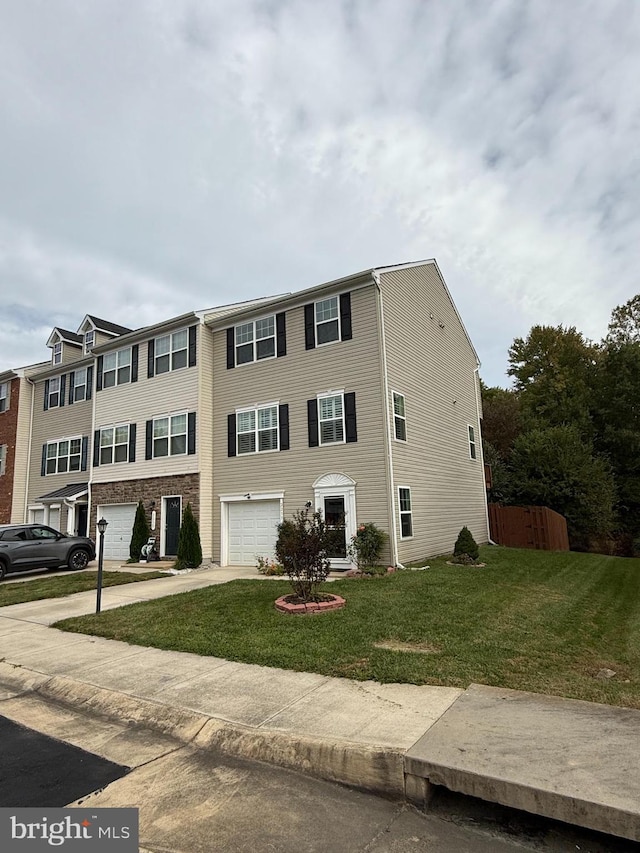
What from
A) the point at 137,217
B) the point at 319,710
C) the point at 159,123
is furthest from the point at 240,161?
the point at 319,710

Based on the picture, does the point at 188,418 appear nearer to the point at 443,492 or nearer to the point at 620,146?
the point at 443,492

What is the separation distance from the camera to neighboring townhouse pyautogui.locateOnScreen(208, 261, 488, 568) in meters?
13.8

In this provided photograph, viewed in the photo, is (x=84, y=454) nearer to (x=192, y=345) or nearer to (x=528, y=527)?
(x=192, y=345)

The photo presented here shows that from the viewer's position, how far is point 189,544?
1564cm

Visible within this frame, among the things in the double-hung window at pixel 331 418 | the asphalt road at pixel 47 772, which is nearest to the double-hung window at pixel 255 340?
the double-hung window at pixel 331 418

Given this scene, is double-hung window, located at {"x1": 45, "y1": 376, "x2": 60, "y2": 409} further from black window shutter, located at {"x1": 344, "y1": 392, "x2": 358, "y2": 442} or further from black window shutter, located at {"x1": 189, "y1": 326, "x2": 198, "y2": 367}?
black window shutter, located at {"x1": 344, "y1": 392, "x2": 358, "y2": 442}

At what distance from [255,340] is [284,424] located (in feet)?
10.2

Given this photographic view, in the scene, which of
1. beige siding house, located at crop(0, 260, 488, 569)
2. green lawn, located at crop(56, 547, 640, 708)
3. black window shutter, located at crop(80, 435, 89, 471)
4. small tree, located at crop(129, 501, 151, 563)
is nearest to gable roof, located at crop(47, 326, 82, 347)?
beige siding house, located at crop(0, 260, 488, 569)

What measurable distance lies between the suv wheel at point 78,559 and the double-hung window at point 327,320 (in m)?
10.1

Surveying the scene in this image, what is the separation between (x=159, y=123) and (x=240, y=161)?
2446mm

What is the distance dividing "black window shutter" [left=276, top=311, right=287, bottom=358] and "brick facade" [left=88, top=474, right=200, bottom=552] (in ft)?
15.8

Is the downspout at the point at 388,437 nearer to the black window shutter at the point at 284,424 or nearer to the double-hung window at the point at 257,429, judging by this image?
the black window shutter at the point at 284,424

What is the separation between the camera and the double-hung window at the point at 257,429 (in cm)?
1574

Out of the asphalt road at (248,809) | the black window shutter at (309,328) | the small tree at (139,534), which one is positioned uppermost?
the black window shutter at (309,328)
